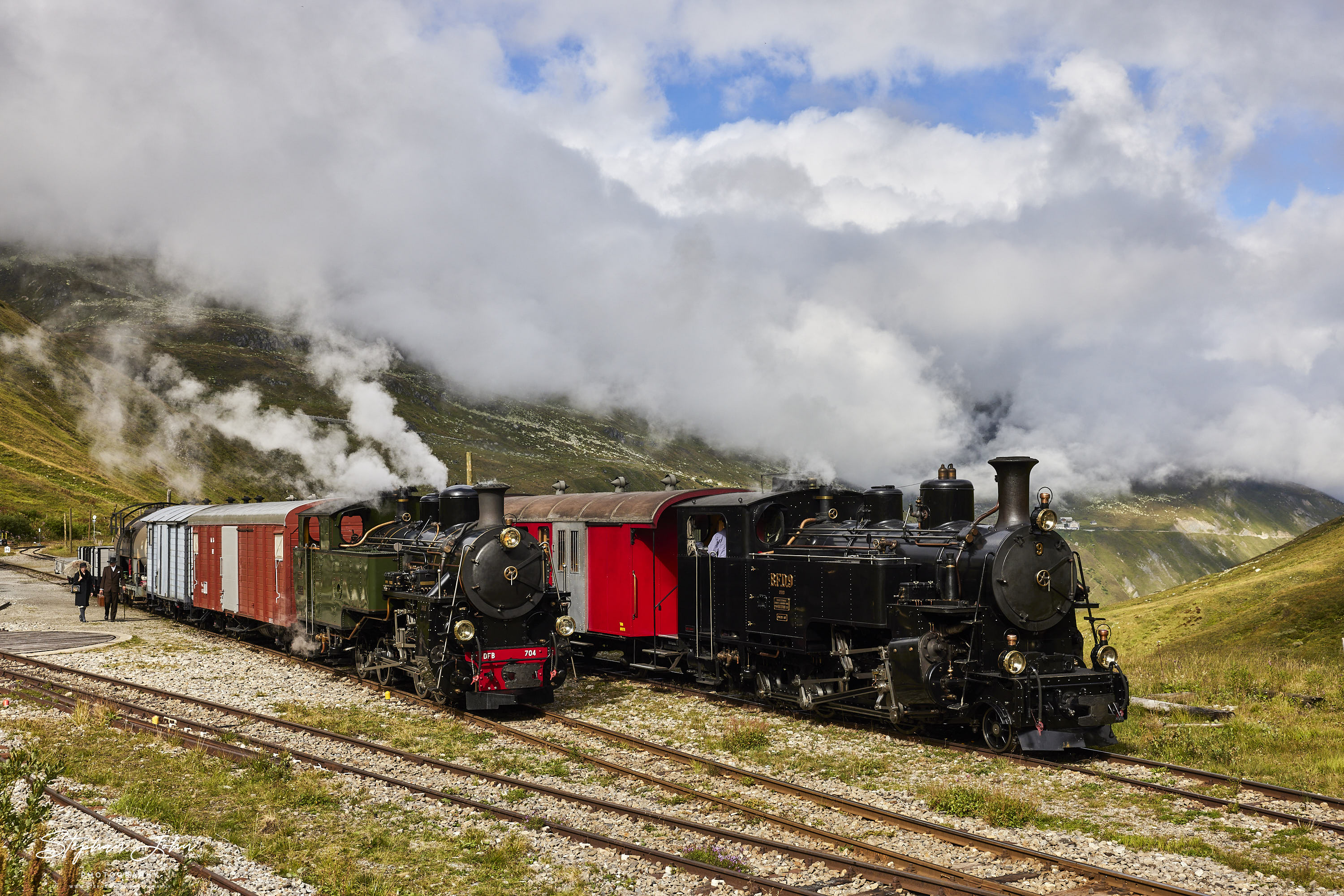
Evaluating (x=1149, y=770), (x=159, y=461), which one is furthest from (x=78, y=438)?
(x=1149, y=770)

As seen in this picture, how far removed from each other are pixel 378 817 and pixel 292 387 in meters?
163

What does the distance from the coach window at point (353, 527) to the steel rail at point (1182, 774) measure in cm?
1111

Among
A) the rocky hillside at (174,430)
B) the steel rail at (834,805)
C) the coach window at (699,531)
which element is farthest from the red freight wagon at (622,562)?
the rocky hillside at (174,430)

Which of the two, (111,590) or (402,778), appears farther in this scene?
(111,590)

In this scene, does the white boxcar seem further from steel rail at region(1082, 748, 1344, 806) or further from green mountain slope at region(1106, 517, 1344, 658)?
green mountain slope at region(1106, 517, 1344, 658)

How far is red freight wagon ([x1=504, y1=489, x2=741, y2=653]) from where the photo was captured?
1881 centimetres

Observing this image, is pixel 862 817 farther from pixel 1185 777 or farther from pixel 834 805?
pixel 1185 777

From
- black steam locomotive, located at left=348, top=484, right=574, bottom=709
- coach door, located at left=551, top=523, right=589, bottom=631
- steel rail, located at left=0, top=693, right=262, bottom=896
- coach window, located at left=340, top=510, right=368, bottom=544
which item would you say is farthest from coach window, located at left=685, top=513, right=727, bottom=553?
steel rail, located at left=0, top=693, right=262, bottom=896

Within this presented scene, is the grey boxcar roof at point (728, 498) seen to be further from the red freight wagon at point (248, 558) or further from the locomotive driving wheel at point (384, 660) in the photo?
the red freight wagon at point (248, 558)

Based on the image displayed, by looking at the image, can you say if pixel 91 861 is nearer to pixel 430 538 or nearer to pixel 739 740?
pixel 739 740

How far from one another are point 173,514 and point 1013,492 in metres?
27.6

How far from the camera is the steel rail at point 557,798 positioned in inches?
321

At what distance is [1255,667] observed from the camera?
1875 cm

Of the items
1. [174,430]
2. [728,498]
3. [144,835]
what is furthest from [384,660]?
[174,430]
